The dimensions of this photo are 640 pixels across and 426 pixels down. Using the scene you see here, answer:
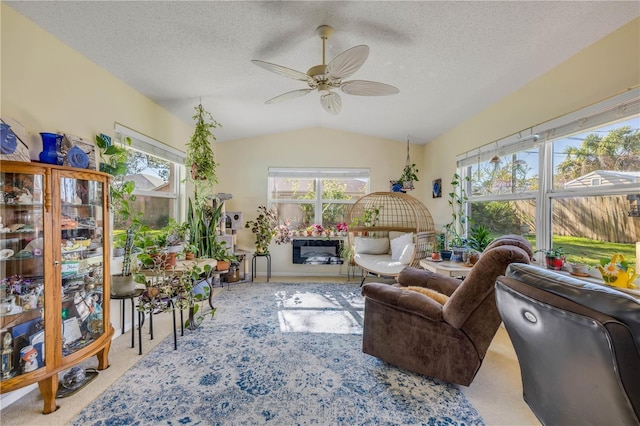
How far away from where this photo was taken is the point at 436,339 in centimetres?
179

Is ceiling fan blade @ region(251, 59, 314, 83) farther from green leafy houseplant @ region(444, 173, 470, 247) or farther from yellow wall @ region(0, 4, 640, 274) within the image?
green leafy houseplant @ region(444, 173, 470, 247)

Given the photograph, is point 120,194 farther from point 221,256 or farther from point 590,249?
point 590,249

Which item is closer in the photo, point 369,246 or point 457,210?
point 457,210

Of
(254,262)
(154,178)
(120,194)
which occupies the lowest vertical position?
(254,262)

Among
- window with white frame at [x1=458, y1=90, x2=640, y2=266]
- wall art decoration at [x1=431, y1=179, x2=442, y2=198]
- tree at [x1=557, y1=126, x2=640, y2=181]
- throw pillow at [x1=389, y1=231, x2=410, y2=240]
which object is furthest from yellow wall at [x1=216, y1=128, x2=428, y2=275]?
tree at [x1=557, y1=126, x2=640, y2=181]

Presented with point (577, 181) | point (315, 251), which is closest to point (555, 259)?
point (577, 181)

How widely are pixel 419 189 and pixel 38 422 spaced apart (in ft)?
16.4

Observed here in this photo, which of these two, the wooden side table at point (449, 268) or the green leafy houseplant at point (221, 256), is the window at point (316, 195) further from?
the wooden side table at point (449, 268)

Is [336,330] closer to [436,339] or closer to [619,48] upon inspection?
[436,339]

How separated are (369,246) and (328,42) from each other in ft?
9.58

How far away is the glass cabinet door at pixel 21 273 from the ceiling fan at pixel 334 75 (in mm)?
1519

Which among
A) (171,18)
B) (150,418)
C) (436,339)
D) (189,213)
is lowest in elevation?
(150,418)

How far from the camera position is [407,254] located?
11.9 ft

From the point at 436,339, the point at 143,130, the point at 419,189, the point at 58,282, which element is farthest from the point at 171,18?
the point at 419,189
